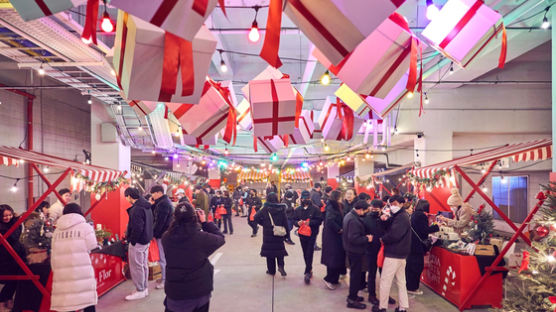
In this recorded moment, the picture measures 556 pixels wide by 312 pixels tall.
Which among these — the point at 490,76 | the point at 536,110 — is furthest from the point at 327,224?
the point at 536,110

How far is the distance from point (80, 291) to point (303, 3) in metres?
4.01

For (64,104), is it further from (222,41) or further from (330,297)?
(330,297)

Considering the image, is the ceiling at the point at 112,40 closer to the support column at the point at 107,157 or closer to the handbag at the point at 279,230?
the support column at the point at 107,157

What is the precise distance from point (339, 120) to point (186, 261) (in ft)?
6.50

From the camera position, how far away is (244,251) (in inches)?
318

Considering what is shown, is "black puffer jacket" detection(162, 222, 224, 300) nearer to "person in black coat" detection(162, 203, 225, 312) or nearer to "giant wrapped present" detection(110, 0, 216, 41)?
"person in black coat" detection(162, 203, 225, 312)

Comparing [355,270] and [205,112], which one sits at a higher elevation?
[205,112]

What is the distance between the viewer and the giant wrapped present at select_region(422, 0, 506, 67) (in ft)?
5.96

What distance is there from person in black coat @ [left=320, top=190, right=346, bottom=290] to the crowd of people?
0.02 meters

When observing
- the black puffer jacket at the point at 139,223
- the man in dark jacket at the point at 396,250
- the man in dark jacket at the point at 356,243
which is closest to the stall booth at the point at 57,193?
the black puffer jacket at the point at 139,223

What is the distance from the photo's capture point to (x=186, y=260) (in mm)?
2867

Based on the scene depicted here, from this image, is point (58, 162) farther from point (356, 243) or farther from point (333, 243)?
point (356, 243)

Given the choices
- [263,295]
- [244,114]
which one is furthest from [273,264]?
[244,114]

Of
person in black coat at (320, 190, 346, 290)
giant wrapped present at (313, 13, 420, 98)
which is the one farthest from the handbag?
giant wrapped present at (313, 13, 420, 98)
